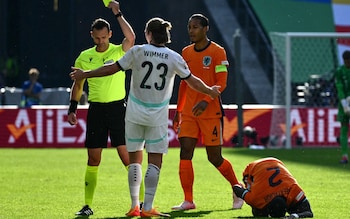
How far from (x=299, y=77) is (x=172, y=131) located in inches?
194

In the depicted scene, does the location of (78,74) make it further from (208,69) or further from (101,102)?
(208,69)

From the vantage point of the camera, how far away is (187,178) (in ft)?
41.9

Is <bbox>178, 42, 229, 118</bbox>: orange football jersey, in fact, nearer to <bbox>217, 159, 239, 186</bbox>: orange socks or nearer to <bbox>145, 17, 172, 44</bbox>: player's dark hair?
<bbox>217, 159, 239, 186</bbox>: orange socks

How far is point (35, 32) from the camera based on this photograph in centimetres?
3331

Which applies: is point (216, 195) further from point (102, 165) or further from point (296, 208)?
point (102, 165)

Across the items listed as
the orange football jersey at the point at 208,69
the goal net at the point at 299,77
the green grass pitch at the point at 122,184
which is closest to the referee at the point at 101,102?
the green grass pitch at the point at 122,184

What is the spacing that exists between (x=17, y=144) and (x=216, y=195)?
11640 mm

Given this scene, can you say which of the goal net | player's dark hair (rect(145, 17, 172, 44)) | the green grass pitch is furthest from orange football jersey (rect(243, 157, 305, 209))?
the goal net

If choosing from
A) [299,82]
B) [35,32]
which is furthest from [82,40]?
[299,82]

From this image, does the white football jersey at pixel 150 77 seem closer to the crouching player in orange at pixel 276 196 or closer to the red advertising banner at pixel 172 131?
the crouching player in orange at pixel 276 196

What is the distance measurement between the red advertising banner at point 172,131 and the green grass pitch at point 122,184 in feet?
3.80

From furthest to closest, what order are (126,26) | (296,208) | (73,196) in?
(73,196), (126,26), (296,208)

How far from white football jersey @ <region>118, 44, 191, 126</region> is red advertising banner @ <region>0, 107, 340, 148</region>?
13555 millimetres

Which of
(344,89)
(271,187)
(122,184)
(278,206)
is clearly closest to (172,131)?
(344,89)
